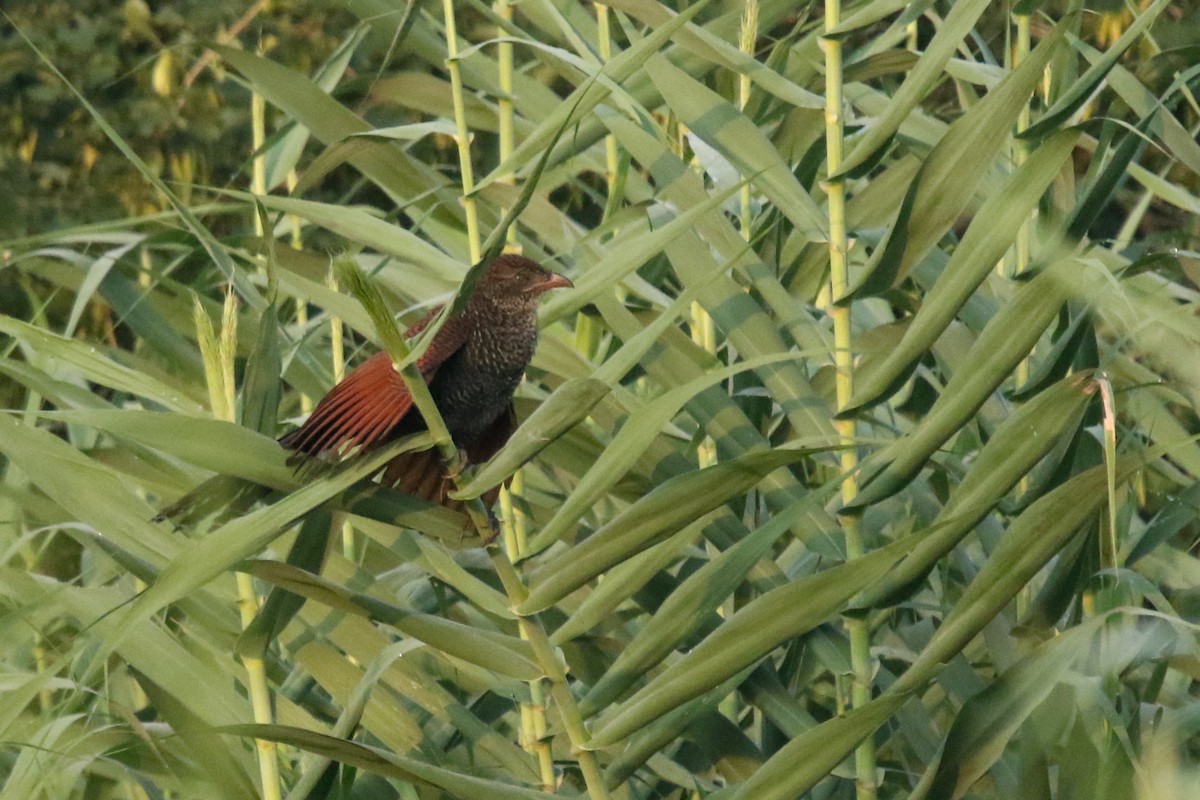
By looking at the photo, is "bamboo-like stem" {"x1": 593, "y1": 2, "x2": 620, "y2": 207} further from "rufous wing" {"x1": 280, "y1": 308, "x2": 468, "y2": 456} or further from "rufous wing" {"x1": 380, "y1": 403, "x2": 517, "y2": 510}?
"rufous wing" {"x1": 280, "y1": 308, "x2": 468, "y2": 456}

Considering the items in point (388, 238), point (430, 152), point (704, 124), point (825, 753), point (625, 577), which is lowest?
point (430, 152)

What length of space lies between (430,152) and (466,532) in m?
3.65

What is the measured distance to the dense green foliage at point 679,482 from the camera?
135cm

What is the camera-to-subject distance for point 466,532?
54.2 inches

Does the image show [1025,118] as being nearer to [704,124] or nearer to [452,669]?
[704,124]

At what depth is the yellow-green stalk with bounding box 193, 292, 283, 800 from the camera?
1357mm

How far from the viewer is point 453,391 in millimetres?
1812

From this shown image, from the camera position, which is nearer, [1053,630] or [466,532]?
[466,532]

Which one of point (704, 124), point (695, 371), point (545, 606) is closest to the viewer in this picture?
point (545, 606)

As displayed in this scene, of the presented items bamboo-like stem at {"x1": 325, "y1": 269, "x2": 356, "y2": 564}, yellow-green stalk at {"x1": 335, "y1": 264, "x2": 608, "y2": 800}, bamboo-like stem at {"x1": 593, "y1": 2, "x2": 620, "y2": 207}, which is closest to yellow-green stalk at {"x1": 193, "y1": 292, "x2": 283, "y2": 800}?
yellow-green stalk at {"x1": 335, "y1": 264, "x2": 608, "y2": 800}

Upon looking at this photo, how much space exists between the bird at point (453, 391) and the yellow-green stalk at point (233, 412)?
70 millimetres

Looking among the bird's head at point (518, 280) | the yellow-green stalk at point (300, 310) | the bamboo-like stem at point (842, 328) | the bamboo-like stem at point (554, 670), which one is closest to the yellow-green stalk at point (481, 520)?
the bamboo-like stem at point (554, 670)

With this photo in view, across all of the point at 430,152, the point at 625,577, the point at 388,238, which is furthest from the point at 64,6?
the point at 625,577

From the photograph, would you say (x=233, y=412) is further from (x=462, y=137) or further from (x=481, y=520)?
(x=462, y=137)
